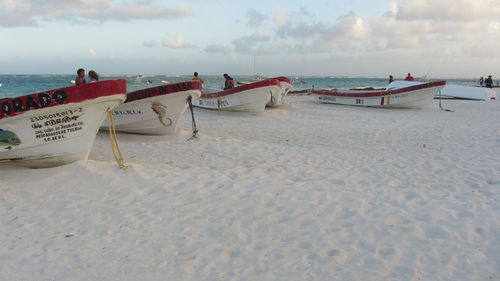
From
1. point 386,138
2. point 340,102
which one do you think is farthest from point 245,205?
point 340,102

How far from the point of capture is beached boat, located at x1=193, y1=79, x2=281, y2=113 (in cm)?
1238

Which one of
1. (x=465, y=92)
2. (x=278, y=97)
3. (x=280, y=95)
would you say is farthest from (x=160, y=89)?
(x=465, y=92)

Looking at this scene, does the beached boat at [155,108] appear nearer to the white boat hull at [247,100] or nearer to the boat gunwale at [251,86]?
the boat gunwale at [251,86]

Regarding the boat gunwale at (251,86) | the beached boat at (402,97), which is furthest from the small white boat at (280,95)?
the beached boat at (402,97)

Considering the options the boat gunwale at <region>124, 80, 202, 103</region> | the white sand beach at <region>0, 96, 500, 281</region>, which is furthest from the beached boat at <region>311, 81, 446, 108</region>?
the boat gunwale at <region>124, 80, 202, 103</region>

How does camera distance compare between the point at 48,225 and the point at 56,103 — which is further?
the point at 56,103

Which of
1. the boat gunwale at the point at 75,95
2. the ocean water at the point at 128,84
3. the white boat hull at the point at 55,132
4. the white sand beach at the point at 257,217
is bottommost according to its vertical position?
the white sand beach at the point at 257,217

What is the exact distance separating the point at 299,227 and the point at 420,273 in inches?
44.6

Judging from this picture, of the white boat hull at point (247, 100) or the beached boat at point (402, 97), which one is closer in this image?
the white boat hull at point (247, 100)

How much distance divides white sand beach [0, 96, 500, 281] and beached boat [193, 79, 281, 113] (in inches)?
220

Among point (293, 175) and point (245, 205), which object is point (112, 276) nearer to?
point (245, 205)

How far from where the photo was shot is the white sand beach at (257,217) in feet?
9.57

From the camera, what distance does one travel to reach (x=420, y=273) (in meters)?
2.76

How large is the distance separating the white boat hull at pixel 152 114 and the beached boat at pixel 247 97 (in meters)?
4.17
